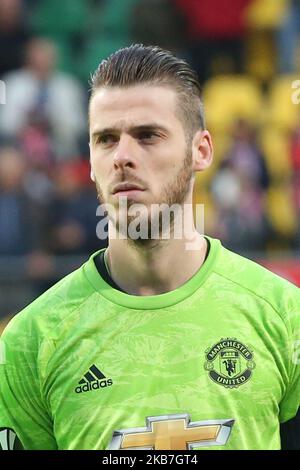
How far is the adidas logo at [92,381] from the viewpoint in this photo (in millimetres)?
3480

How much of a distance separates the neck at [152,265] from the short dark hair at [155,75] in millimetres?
407

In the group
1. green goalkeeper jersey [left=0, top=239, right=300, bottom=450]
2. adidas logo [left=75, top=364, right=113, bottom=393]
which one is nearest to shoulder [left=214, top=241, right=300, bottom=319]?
green goalkeeper jersey [left=0, top=239, right=300, bottom=450]

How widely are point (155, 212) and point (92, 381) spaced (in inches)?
23.6

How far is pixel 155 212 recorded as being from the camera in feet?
11.6

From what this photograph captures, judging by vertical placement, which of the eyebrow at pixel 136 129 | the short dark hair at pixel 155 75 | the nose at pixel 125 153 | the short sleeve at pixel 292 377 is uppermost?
the short dark hair at pixel 155 75

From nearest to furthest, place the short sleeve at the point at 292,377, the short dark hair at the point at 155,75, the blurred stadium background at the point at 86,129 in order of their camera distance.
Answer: the short sleeve at the point at 292,377 < the short dark hair at the point at 155,75 < the blurred stadium background at the point at 86,129

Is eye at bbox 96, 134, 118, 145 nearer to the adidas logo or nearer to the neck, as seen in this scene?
the neck

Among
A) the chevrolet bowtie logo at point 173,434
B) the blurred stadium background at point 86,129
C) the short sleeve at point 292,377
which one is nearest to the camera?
the chevrolet bowtie logo at point 173,434

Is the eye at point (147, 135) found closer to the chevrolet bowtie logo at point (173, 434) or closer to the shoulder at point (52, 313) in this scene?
the shoulder at point (52, 313)

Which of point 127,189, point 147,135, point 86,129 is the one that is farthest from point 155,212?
point 86,129

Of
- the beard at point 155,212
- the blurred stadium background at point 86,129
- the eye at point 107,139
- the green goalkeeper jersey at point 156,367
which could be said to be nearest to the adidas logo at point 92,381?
the green goalkeeper jersey at point 156,367

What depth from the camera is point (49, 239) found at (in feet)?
28.3

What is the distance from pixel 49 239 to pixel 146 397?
5291 mm
